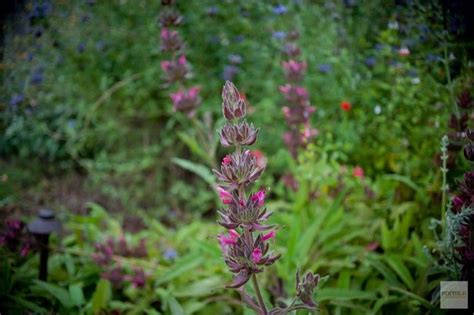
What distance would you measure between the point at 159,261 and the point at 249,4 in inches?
61.1

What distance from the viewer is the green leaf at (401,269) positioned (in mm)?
1865

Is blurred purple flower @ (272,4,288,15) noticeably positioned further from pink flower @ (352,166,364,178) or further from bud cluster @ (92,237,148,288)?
bud cluster @ (92,237,148,288)

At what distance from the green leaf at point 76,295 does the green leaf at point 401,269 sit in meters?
1.14

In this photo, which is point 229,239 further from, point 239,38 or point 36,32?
point 239,38

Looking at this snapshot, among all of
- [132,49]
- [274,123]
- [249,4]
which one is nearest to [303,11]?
[249,4]

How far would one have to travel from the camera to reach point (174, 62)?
223 centimetres

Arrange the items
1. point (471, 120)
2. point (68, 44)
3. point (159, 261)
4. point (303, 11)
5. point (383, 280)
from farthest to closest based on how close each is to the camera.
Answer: point (68, 44), point (303, 11), point (159, 261), point (383, 280), point (471, 120)

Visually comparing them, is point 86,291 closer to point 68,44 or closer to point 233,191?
point 233,191

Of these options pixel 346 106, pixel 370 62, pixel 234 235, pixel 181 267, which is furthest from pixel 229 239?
pixel 370 62

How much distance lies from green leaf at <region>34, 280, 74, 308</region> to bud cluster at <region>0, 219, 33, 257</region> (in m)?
0.16

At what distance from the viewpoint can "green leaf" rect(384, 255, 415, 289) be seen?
6.12ft

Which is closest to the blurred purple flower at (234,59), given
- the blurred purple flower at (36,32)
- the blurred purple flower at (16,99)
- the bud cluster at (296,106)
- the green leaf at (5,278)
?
the bud cluster at (296,106)

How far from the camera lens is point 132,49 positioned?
3445mm

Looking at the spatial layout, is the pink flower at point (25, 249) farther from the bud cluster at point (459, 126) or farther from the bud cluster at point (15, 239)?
the bud cluster at point (459, 126)
